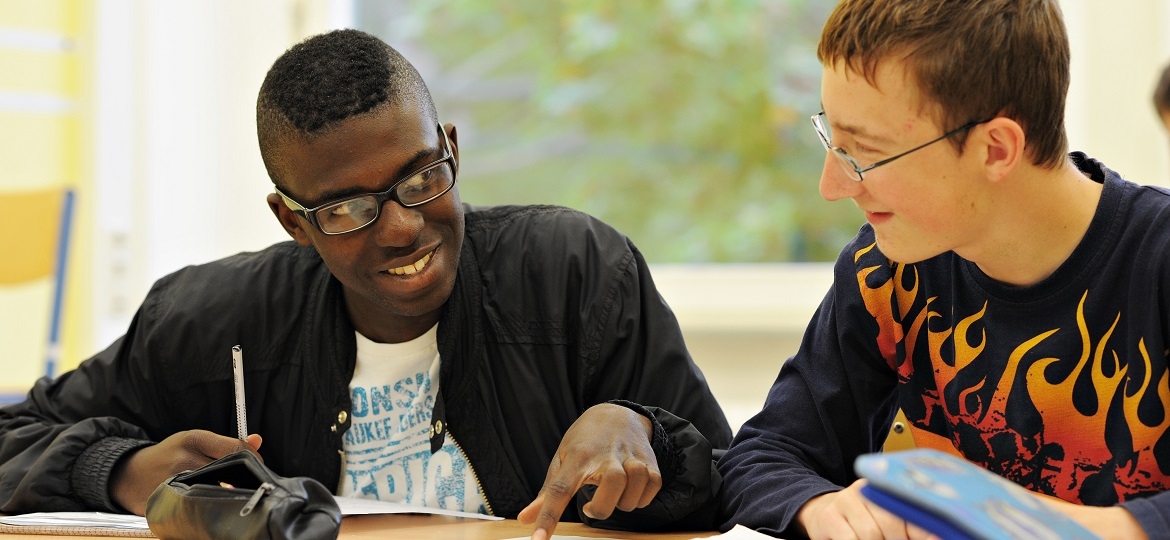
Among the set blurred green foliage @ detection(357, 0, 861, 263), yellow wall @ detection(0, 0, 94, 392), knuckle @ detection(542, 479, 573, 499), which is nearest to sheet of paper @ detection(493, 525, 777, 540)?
knuckle @ detection(542, 479, 573, 499)

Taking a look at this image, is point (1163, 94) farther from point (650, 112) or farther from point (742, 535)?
point (742, 535)

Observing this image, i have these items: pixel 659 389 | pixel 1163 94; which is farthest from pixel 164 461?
pixel 1163 94

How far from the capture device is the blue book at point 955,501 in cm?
80

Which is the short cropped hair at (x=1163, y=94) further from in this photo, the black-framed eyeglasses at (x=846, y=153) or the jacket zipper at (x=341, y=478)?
the jacket zipper at (x=341, y=478)

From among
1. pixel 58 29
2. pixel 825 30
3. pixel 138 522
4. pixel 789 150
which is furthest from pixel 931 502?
pixel 58 29

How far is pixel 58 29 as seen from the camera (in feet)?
10.4

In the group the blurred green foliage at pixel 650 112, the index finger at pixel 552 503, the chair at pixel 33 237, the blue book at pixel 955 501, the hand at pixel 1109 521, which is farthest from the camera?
the blurred green foliage at pixel 650 112

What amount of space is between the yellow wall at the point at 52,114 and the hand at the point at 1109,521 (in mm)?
2796

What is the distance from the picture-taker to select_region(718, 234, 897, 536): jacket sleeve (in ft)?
4.55

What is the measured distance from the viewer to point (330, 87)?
4.89 feet

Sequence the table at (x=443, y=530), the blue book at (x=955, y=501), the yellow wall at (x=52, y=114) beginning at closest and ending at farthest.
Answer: the blue book at (x=955, y=501) → the table at (x=443, y=530) → the yellow wall at (x=52, y=114)

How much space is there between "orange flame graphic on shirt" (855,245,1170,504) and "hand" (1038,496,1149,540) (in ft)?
0.60

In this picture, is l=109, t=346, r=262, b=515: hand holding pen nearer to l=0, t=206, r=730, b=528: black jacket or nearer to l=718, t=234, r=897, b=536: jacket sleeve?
l=0, t=206, r=730, b=528: black jacket

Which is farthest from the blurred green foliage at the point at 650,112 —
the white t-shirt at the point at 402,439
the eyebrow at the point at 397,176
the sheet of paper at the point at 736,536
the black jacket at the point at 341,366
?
the sheet of paper at the point at 736,536
